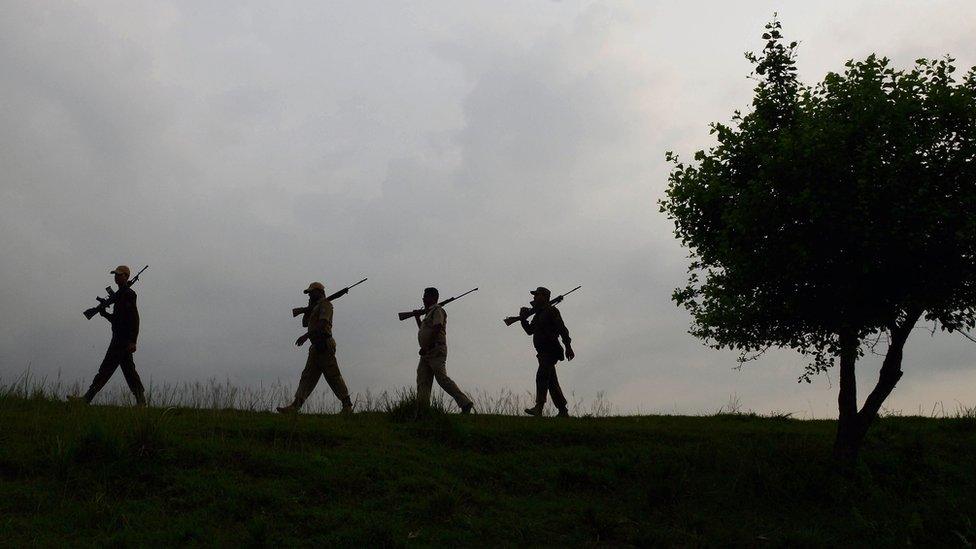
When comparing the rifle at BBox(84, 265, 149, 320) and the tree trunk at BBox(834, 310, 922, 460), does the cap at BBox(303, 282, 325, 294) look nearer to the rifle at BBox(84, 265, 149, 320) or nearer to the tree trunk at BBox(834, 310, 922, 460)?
the rifle at BBox(84, 265, 149, 320)

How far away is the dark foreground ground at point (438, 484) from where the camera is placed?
10.4 meters

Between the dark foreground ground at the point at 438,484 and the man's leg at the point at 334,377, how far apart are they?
127 centimetres

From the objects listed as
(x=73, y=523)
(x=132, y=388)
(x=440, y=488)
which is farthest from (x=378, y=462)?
(x=132, y=388)

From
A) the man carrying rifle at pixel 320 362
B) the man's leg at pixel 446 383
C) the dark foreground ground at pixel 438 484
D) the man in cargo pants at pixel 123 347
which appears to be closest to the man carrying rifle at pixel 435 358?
the man's leg at pixel 446 383

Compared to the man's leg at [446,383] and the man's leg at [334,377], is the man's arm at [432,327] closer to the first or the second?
the man's leg at [446,383]

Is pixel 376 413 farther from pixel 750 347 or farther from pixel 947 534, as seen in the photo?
pixel 947 534

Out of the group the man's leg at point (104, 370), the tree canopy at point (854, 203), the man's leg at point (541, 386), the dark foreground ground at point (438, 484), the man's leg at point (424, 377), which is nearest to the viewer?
the dark foreground ground at point (438, 484)

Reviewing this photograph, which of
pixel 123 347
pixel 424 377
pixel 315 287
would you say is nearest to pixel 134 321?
pixel 123 347

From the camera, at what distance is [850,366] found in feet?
51.8

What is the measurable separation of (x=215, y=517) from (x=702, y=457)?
796 centimetres

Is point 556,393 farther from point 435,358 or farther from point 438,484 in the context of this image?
point 438,484

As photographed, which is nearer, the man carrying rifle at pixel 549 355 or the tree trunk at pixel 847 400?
the tree trunk at pixel 847 400

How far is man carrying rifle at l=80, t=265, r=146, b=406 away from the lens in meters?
16.6

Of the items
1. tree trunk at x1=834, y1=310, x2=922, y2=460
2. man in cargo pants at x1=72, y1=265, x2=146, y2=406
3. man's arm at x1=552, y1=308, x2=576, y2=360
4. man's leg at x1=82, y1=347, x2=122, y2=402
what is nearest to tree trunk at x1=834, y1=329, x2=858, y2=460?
tree trunk at x1=834, y1=310, x2=922, y2=460
